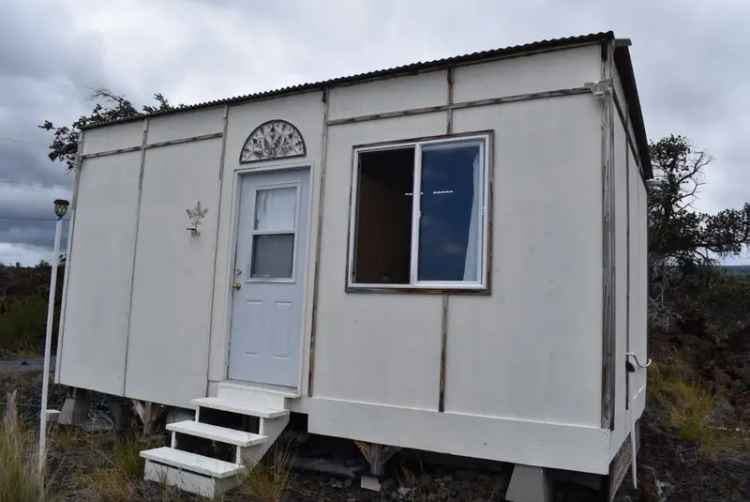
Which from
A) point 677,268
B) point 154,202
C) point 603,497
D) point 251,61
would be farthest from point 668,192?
point 154,202

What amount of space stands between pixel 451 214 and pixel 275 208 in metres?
1.91

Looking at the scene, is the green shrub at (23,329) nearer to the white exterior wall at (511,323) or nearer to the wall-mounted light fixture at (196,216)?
the wall-mounted light fixture at (196,216)

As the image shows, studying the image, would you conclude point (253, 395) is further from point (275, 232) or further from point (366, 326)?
point (275, 232)

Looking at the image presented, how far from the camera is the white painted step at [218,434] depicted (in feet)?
15.0

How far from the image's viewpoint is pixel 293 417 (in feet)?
17.7

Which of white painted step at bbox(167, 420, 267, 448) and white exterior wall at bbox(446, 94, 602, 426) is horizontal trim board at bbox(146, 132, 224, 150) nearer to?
white painted step at bbox(167, 420, 267, 448)

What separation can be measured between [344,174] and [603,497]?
3.46 meters

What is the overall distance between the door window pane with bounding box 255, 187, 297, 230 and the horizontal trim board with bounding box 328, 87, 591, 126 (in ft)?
2.75

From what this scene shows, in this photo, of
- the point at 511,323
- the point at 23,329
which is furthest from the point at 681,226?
the point at 23,329

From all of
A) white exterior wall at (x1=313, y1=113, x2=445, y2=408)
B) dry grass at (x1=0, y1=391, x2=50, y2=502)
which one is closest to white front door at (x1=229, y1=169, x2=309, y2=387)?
white exterior wall at (x1=313, y1=113, x2=445, y2=408)

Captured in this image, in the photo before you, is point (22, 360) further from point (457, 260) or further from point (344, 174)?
point (457, 260)

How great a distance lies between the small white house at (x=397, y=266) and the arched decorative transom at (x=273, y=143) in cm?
2

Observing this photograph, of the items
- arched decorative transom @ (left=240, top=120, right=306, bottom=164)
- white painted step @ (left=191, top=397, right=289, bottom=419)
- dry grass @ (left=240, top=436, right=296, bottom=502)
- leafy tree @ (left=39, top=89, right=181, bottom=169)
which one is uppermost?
leafy tree @ (left=39, top=89, right=181, bottom=169)

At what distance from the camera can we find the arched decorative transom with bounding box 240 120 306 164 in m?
5.41
